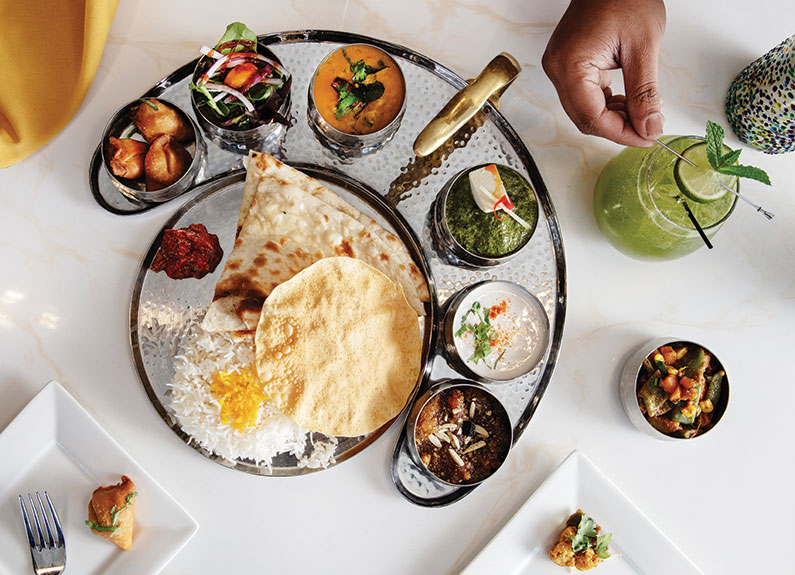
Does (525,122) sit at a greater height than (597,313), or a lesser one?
greater

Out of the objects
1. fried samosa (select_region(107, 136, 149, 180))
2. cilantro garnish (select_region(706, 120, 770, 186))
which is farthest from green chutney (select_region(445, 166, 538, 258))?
fried samosa (select_region(107, 136, 149, 180))

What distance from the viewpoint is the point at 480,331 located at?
5.91ft

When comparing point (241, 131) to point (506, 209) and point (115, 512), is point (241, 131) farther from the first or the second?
point (115, 512)

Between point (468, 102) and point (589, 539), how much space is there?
4.61ft

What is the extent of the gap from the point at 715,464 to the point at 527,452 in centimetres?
65

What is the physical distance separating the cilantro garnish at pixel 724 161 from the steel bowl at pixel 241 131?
1.19m

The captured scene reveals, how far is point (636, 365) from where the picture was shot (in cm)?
186

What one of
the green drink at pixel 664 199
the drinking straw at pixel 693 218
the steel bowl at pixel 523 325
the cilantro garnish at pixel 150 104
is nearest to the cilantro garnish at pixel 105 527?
the steel bowl at pixel 523 325

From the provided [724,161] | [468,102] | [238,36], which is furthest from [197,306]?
[724,161]

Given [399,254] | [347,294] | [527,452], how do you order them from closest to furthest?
[347,294] → [399,254] → [527,452]

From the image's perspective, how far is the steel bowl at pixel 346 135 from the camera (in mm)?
1755

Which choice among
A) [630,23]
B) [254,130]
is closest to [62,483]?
[254,130]

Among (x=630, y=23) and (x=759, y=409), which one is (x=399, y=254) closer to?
(x=630, y=23)

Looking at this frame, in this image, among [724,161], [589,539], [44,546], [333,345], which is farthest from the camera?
[589,539]
